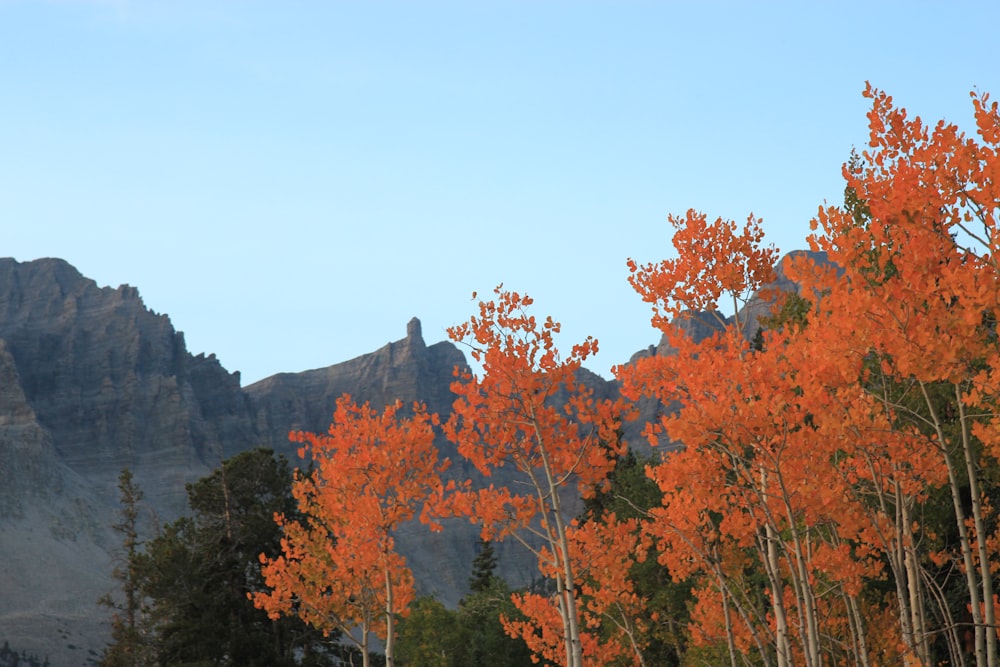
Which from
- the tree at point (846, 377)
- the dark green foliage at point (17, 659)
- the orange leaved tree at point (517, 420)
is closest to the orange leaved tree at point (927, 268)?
the tree at point (846, 377)

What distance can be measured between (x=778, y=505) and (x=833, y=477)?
4.05 feet

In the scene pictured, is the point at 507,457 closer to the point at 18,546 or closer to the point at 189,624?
the point at 189,624

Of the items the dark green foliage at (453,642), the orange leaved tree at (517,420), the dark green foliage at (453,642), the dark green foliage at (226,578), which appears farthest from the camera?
the dark green foliage at (453,642)

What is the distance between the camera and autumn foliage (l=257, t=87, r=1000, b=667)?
1391 centimetres

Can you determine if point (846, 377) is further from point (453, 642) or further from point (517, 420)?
point (453, 642)

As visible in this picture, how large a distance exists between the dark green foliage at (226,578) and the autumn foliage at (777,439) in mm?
12382

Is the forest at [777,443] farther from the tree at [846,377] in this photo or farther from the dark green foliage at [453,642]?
the dark green foliage at [453,642]

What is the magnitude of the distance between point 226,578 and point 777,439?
30.3 meters

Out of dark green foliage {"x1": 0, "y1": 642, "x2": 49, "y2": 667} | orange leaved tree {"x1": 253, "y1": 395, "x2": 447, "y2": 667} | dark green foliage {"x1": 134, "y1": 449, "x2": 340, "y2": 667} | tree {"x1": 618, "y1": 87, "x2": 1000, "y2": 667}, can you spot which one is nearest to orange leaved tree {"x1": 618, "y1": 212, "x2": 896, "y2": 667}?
tree {"x1": 618, "y1": 87, "x2": 1000, "y2": 667}

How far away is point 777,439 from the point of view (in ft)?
51.4

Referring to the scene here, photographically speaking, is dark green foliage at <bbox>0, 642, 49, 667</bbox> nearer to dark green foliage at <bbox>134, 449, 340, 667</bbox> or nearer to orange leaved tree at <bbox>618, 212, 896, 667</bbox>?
dark green foliage at <bbox>134, 449, 340, 667</bbox>

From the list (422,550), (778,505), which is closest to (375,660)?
(778,505)

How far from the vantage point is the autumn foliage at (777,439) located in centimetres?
1391

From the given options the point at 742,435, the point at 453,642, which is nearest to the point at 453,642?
the point at 453,642
